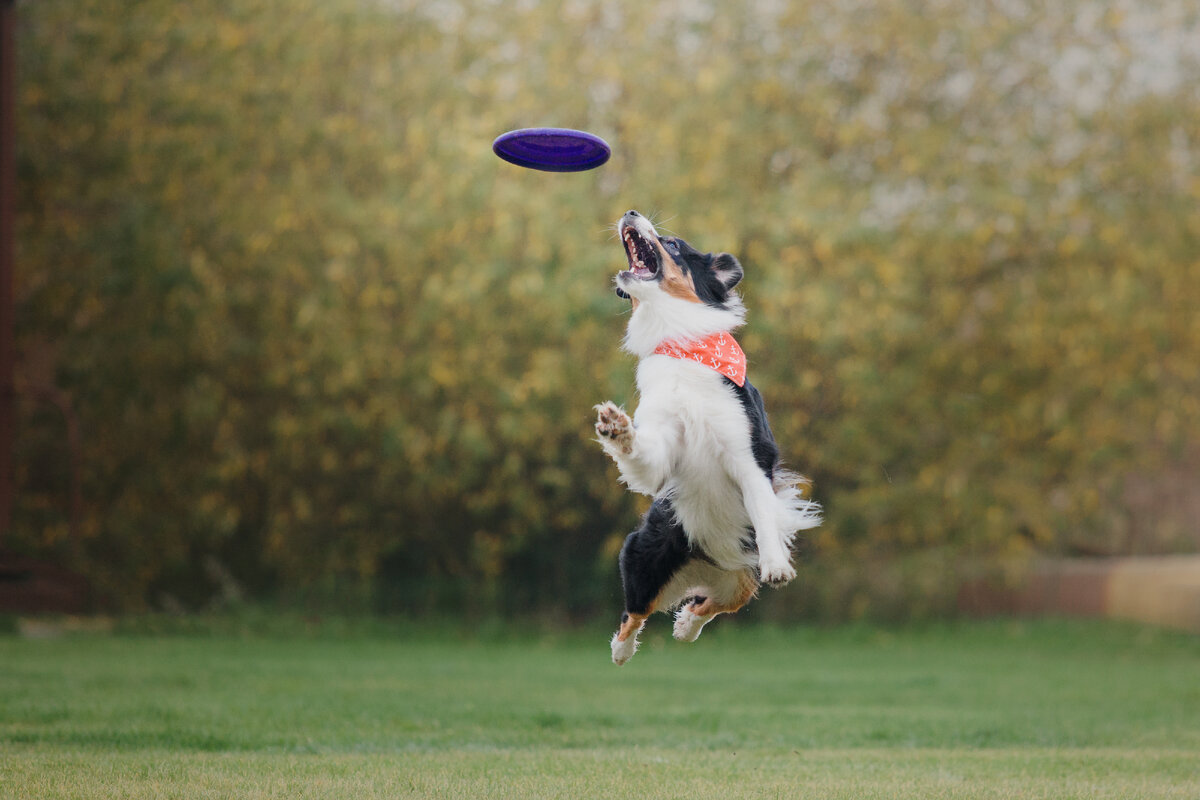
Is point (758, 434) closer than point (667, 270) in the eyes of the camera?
Yes

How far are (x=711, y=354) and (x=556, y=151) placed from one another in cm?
114

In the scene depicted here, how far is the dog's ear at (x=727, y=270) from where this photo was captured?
525 centimetres

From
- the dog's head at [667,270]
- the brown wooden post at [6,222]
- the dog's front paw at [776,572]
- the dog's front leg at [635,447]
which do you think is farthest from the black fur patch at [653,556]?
the brown wooden post at [6,222]

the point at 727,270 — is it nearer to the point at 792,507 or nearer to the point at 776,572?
the point at 792,507

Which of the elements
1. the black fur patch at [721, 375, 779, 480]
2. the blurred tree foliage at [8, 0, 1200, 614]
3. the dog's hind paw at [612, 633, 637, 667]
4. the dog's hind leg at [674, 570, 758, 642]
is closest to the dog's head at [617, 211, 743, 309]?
the black fur patch at [721, 375, 779, 480]

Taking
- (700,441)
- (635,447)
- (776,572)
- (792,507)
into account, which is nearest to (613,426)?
(635,447)

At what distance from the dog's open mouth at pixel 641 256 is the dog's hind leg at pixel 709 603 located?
44.6 inches

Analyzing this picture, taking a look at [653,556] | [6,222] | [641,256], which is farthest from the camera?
[6,222]

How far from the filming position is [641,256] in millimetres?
4984

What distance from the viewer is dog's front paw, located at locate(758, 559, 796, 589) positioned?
440cm

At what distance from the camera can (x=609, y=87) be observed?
44.5ft

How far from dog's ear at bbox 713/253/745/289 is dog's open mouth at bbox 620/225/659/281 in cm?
35

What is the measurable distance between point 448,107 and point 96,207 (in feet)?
12.2

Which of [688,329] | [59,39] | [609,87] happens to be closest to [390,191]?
[609,87]
